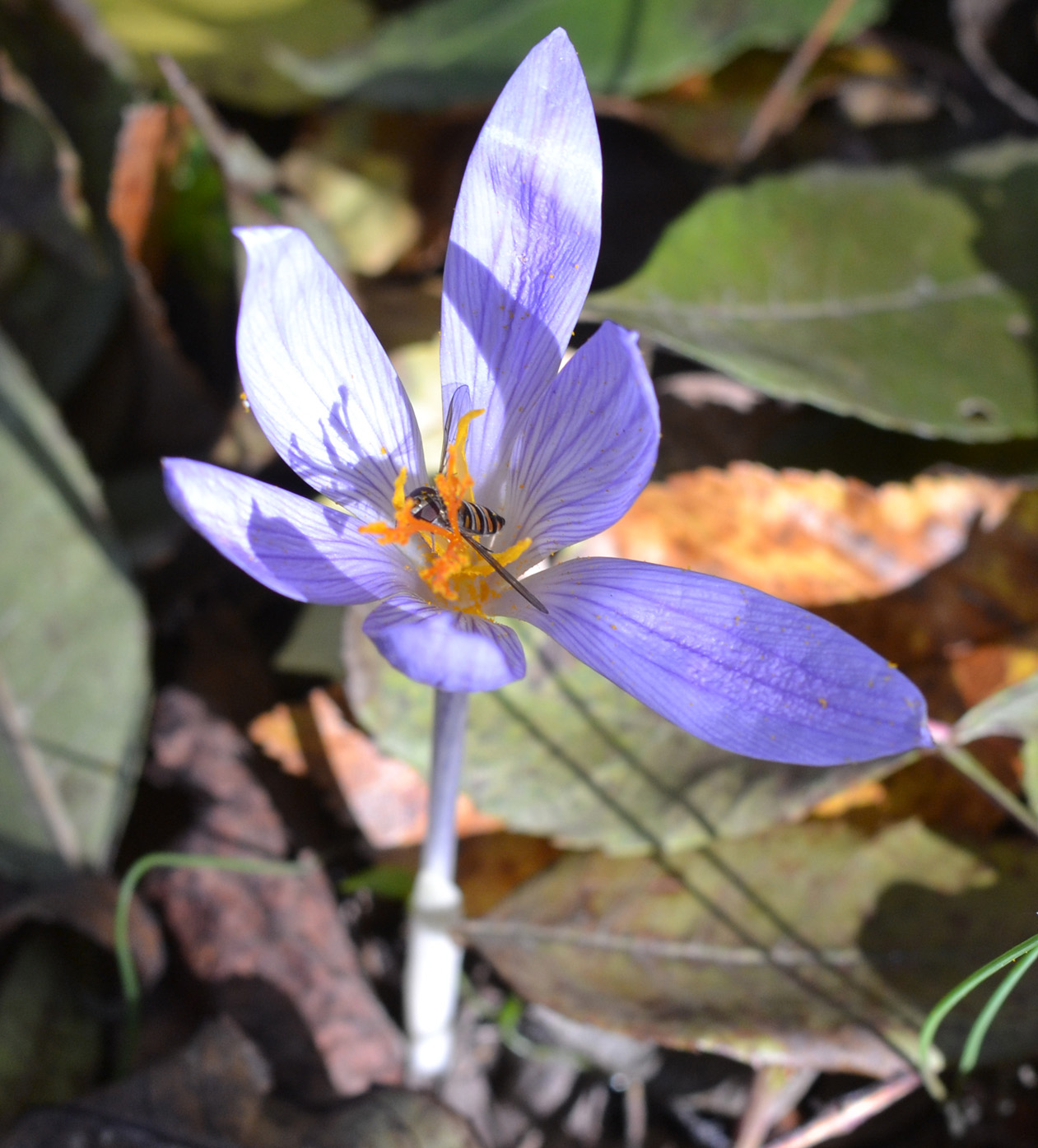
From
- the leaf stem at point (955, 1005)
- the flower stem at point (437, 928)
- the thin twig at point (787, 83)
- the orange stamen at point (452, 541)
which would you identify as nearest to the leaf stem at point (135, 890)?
the flower stem at point (437, 928)

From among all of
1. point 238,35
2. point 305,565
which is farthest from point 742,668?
point 238,35

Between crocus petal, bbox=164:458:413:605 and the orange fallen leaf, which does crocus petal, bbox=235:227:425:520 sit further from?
the orange fallen leaf

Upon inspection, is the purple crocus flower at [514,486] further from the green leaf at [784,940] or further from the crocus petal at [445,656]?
the green leaf at [784,940]

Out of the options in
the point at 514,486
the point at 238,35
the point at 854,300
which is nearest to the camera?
the point at 514,486

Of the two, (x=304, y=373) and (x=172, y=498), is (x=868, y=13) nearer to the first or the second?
(x=304, y=373)

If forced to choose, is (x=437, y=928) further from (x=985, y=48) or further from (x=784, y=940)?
(x=985, y=48)

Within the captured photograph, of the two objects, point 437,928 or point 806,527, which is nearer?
point 437,928

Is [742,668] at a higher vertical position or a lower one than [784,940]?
higher
